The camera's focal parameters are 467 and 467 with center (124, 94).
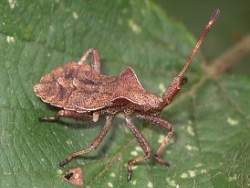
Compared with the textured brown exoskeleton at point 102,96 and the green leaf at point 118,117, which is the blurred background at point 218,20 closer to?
the green leaf at point 118,117

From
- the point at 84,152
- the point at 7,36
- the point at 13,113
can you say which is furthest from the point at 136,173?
the point at 7,36

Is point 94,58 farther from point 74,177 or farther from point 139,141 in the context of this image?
point 74,177

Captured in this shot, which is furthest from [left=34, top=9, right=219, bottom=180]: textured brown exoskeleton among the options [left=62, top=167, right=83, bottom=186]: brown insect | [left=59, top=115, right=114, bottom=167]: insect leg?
[left=62, top=167, right=83, bottom=186]: brown insect

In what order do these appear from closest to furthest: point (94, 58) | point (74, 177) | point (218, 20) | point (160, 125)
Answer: point (74, 177) → point (160, 125) → point (94, 58) → point (218, 20)

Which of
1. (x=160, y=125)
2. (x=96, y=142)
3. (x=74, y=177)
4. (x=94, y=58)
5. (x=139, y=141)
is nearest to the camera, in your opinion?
(x=74, y=177)

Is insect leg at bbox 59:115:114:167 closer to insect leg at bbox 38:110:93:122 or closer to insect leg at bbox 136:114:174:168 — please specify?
insect leg at bbox 38:110:93:122

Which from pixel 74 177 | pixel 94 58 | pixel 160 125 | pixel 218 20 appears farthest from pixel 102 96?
pixel 218 20

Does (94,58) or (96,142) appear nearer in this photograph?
(96,142)
